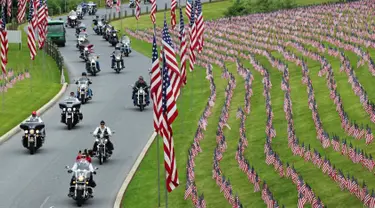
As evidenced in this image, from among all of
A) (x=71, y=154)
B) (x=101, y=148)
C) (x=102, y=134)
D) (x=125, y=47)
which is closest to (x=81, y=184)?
(x=101, y=148)

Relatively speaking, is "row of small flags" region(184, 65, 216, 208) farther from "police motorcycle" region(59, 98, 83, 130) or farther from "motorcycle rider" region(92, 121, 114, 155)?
"police motorcycle" region(59, 98, 83, 130)

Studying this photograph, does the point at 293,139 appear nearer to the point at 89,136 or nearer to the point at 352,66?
the point at 89,136

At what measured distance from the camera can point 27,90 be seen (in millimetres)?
59750

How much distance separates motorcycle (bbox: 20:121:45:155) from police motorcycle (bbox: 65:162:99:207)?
778 cm

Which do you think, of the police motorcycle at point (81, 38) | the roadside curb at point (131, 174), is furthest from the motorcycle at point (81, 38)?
the roadside curb at point (131, 174)

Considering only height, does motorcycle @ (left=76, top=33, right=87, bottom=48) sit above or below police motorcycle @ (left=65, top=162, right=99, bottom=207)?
below

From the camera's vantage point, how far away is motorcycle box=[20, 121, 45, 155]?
1670 inches

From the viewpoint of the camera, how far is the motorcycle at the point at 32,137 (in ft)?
139

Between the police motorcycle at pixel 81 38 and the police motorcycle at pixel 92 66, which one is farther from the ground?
the police motorcycle at pixel 92 66

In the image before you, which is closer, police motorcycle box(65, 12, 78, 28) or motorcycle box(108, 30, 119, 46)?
motorcycle box(108, 30, 119, 46)

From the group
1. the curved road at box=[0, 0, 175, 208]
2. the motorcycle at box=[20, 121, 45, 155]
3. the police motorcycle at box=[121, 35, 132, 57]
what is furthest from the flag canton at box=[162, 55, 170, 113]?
the police motorcycle at box=[121, 35, 132, 57]

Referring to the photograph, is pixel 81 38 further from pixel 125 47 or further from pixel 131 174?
pixel 131 174

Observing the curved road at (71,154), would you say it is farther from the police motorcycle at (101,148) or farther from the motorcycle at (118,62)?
the motorcycle at (118,62)

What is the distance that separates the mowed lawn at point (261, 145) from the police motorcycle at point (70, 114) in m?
4.41
